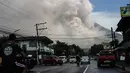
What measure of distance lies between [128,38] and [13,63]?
143 ft

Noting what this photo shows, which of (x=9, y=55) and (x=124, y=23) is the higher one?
(x=124, y=23)

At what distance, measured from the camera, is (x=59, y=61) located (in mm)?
55812

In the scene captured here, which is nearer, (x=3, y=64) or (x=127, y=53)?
(x=3, y=64)

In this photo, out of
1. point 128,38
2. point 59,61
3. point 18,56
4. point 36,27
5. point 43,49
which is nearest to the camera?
point 18,56

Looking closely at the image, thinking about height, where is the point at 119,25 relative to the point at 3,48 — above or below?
above

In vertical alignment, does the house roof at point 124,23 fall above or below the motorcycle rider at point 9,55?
above

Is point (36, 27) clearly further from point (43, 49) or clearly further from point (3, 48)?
point (3, 48)

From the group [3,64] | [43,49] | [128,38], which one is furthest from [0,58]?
[43,49]

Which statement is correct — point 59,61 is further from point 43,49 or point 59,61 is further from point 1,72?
point 1,72

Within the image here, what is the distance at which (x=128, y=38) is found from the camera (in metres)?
49.5

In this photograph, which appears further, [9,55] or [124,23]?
[124,23]

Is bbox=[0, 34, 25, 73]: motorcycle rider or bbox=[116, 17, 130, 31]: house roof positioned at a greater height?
bbox=[116, 17, 130, 31]: house roof

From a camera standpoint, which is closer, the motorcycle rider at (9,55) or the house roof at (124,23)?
the motorcycle rider at (9,55)

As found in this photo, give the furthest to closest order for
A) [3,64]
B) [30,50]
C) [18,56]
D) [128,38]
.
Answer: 1. [30,50]
2. [128,38]
3. [18,56]
4. [3,64]
